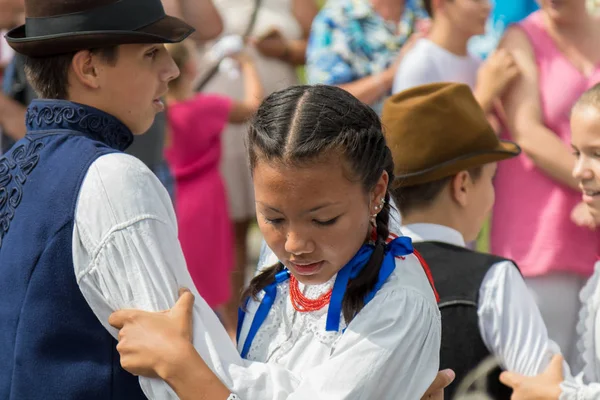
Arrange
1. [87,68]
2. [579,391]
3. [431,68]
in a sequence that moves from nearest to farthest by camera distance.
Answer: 1. [87,68]
2. [579,391]
3. [431,68]

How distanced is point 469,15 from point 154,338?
310cm

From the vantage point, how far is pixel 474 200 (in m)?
3.07

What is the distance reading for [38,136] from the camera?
94.7 inches

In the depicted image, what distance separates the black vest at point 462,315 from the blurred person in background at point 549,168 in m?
1.35

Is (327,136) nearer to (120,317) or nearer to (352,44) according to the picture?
(120,317)

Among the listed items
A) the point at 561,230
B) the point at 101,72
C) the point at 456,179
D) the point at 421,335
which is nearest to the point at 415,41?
the point at 561,230

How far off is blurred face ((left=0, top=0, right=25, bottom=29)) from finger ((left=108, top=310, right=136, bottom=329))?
3.24 metres

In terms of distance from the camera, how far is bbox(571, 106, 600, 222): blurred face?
301 centimetres

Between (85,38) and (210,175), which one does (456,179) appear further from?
(210,175)

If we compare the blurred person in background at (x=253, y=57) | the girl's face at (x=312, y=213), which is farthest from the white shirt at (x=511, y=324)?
the blurred person in background at (x=253, y=57)

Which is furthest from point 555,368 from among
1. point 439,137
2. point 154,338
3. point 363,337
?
point 154,338

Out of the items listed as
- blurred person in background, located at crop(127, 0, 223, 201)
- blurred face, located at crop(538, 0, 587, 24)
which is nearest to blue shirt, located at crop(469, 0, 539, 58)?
blurred face, located at crop(538, 0, 587, 24)

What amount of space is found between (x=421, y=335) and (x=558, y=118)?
251cm

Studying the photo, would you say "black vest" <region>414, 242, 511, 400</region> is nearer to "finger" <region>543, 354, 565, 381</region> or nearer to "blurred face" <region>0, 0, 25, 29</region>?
"finger" <region>543, 354, 565, 381</region>
